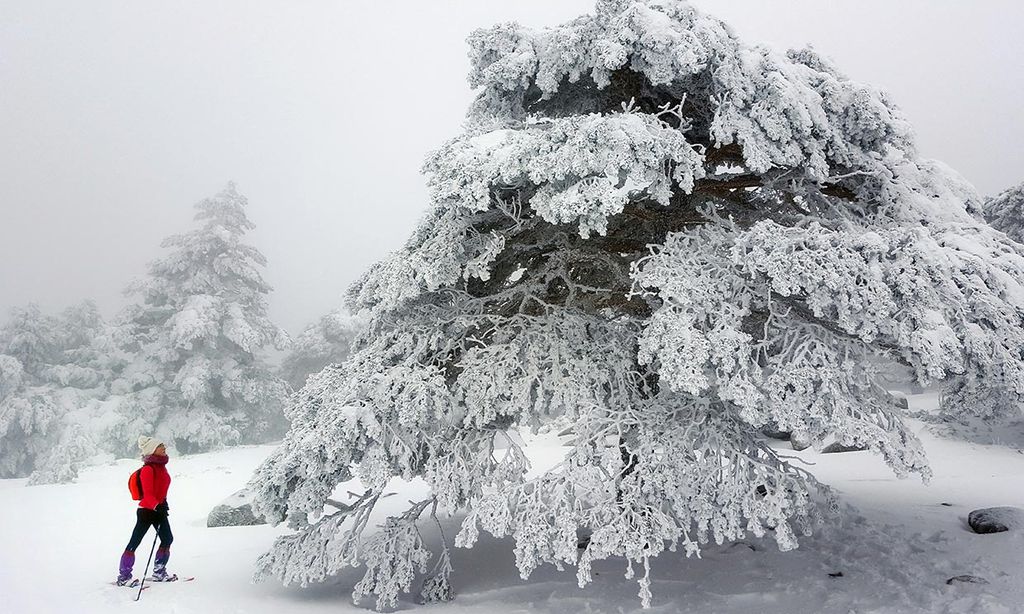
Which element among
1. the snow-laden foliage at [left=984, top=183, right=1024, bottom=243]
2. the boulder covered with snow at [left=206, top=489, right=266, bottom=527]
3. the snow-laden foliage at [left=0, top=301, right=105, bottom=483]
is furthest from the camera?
the snow-laden foliage at [left=0, top=301, right=105, bottom=483]

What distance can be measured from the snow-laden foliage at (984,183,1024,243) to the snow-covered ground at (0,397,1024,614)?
17.0 ft

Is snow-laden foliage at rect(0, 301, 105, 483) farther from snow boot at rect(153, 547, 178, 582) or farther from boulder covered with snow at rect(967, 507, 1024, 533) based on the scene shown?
boulder covered with snow at rect(967, 507, 1024, 533)

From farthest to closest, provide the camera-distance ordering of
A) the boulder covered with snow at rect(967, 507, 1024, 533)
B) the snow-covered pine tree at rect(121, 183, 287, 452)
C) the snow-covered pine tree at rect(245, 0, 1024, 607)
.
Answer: the snow-covered pine tree at rect(121, 183, 287, 452) → the boulder covered with snow at rect(967, 507, 1024, 533) → the snow-covered pine tree at rect(245, 0, 1024, 607)

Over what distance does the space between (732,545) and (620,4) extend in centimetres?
569

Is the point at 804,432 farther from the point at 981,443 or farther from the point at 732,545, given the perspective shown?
the point at 981,443

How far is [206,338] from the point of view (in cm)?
1571

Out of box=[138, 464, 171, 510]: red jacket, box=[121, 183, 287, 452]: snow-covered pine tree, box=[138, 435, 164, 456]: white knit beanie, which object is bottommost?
box=[138, 464, 171, 510]: red jacket

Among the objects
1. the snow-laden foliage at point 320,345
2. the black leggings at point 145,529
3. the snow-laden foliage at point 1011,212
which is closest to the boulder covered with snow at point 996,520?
the snow-laden foliage at point 1011,212

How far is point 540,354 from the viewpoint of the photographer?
5469 millimetres

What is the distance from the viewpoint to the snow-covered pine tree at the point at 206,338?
15625 mm

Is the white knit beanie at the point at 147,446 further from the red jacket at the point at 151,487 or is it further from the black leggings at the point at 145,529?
the black leggings at the point at 145,529

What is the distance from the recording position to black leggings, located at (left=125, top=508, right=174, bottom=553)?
17.9ft

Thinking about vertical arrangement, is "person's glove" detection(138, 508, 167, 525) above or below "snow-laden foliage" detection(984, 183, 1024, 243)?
below

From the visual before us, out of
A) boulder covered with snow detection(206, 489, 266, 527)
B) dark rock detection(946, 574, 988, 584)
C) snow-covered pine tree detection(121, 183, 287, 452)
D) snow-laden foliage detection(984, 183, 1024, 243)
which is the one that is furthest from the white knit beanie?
snow-laden foliage detection(984, 183, 1024, 243)
